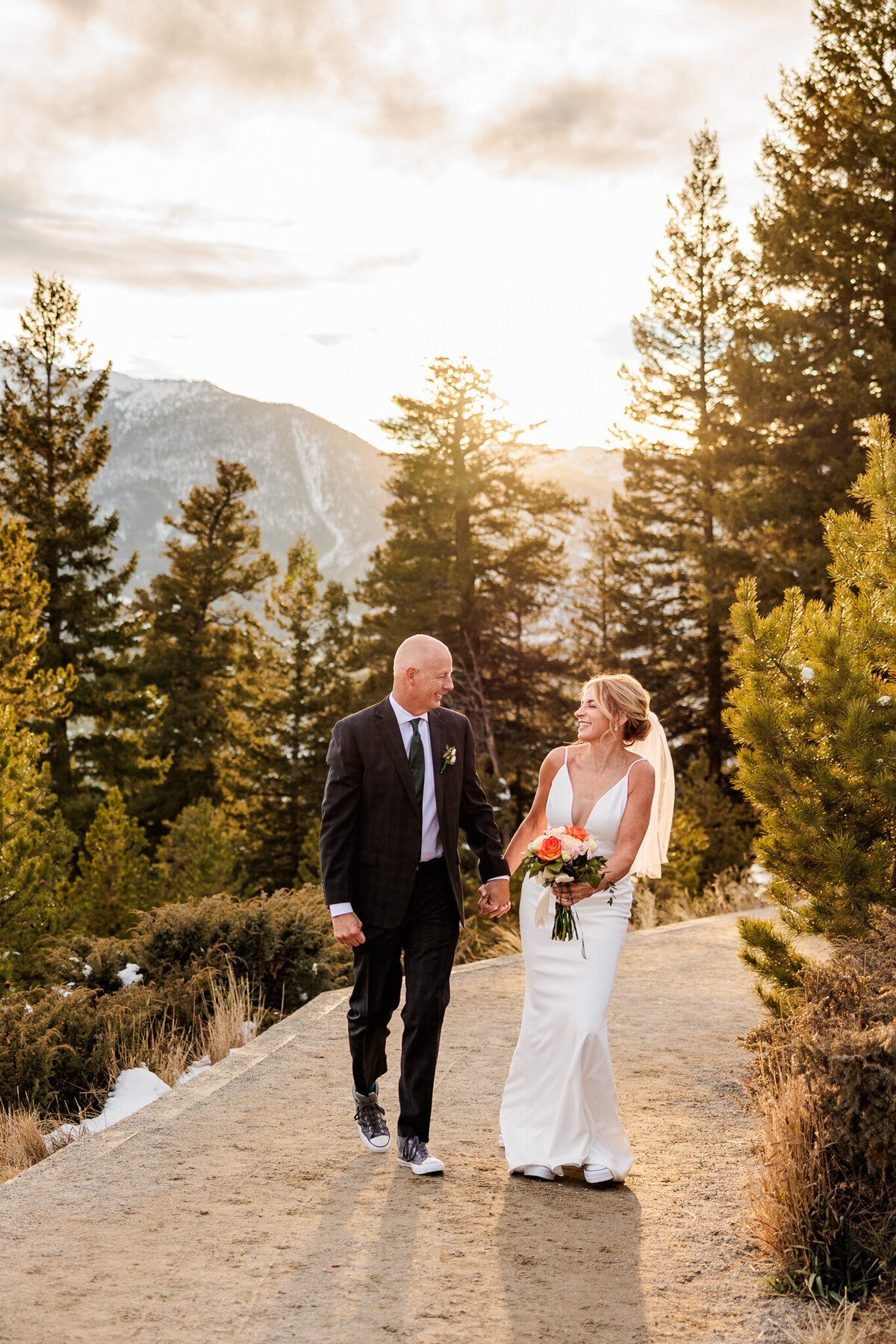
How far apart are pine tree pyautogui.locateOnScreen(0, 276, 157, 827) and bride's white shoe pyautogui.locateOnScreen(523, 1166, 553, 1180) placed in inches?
1155

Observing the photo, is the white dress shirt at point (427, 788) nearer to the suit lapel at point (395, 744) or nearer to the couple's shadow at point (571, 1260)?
the suit lapel at point (395, 744)

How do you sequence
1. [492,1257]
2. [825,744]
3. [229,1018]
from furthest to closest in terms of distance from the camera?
1. [229,1018]
2. [825,744]
3. [492,1257]

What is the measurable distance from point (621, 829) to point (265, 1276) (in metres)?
2.16

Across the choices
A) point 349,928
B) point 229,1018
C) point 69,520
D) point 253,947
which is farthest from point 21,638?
point 349,928

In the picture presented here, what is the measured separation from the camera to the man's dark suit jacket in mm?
4543

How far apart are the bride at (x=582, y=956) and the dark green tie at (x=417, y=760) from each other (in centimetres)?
60

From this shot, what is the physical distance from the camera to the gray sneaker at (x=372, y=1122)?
4.81 metres

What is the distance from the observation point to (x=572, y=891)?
4.62m

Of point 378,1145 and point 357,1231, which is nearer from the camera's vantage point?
point 357,1231

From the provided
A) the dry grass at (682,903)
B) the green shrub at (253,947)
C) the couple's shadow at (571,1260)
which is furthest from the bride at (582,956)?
the dry grass at (682,903)

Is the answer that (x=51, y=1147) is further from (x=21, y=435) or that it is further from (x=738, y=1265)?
(x=21, y=435)

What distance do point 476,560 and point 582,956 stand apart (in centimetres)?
2939

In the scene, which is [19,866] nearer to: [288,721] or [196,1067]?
[196,1067]

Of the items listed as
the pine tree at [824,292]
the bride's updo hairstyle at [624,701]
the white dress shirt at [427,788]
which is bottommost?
the white dress shirt at [427,788]
